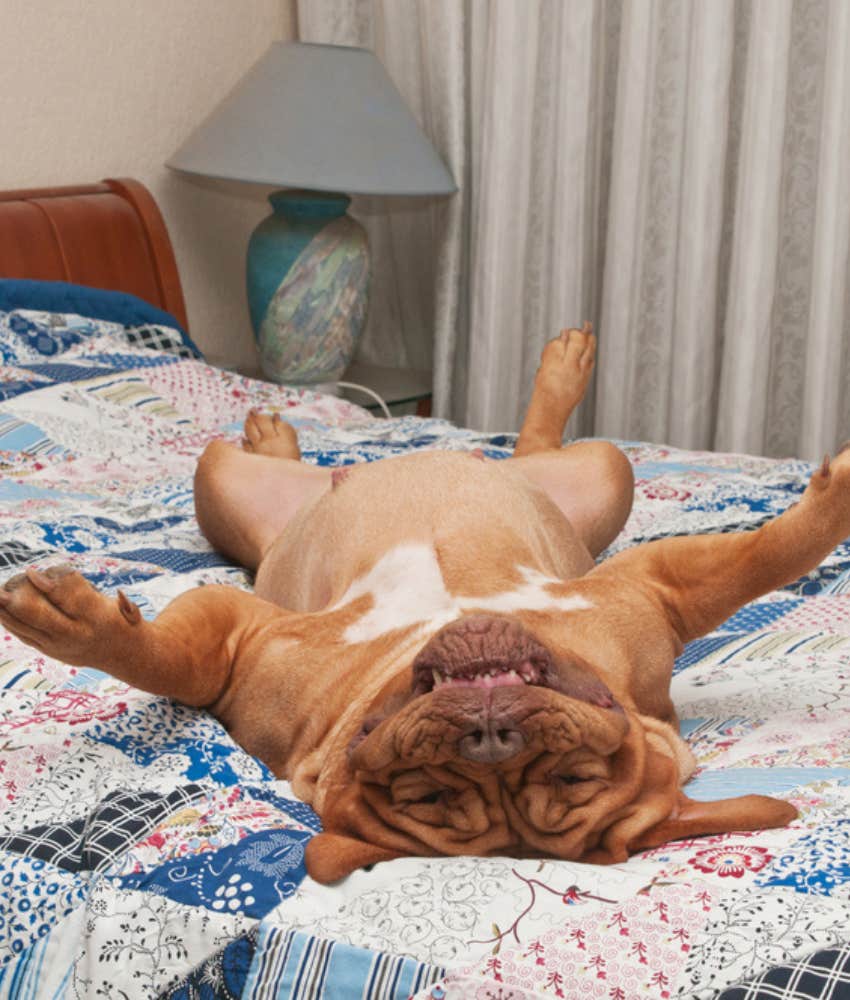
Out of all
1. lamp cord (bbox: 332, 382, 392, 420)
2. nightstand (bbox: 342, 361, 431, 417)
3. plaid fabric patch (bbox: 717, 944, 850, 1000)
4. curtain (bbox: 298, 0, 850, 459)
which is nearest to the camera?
plaid fabric patch (bbox: 717, 944, 850, 1000)

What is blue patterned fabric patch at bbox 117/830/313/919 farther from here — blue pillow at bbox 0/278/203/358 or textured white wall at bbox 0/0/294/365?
textured white wall at bbox 0/0/294/365

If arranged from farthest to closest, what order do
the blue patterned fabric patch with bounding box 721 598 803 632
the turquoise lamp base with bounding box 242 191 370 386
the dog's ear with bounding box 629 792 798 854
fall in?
the turquoise lamp base with bounding box 242 191 370 386
the blue patterned fabric patch with bounding box 721 598 803 632
the dog's ear with bounding box 629 792 798 854

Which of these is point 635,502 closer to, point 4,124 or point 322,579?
point 322,579

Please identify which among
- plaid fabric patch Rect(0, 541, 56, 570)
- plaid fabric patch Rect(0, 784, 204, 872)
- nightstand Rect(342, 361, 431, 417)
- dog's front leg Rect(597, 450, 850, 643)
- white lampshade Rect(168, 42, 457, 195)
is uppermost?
white lampshade Rect(168, 42, 457, 195)

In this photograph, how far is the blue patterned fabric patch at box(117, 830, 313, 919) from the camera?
0.84m

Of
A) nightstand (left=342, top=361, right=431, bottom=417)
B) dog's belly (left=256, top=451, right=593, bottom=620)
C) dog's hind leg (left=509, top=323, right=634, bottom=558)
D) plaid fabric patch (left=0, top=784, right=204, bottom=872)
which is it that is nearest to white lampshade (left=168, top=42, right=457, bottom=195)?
nightstand (left=342, top=361, right=431, bottom=417)

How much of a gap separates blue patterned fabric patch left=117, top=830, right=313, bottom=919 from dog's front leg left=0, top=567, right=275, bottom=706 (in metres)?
Answer: 0.24

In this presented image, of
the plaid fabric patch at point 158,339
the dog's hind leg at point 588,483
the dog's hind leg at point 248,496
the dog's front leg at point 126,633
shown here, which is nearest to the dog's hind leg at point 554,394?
the dog's hind leg at point 588,483

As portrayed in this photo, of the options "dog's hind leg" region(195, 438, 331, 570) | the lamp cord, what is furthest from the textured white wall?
"dog's hind leg" region(195, 438, 331, 570)

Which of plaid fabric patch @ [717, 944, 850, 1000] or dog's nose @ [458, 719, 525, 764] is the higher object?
dog's nose @ [458, 719, 525, 764]

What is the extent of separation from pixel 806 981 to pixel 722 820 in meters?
0.21

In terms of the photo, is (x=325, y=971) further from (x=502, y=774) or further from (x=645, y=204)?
(x=645, y=204)

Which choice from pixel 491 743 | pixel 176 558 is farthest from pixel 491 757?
pixel 176 558

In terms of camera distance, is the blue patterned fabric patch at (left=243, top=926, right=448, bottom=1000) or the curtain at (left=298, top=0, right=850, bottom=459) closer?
the blue patterned fabric patch at (left=243, top=926, right=448, bottom=1000)
